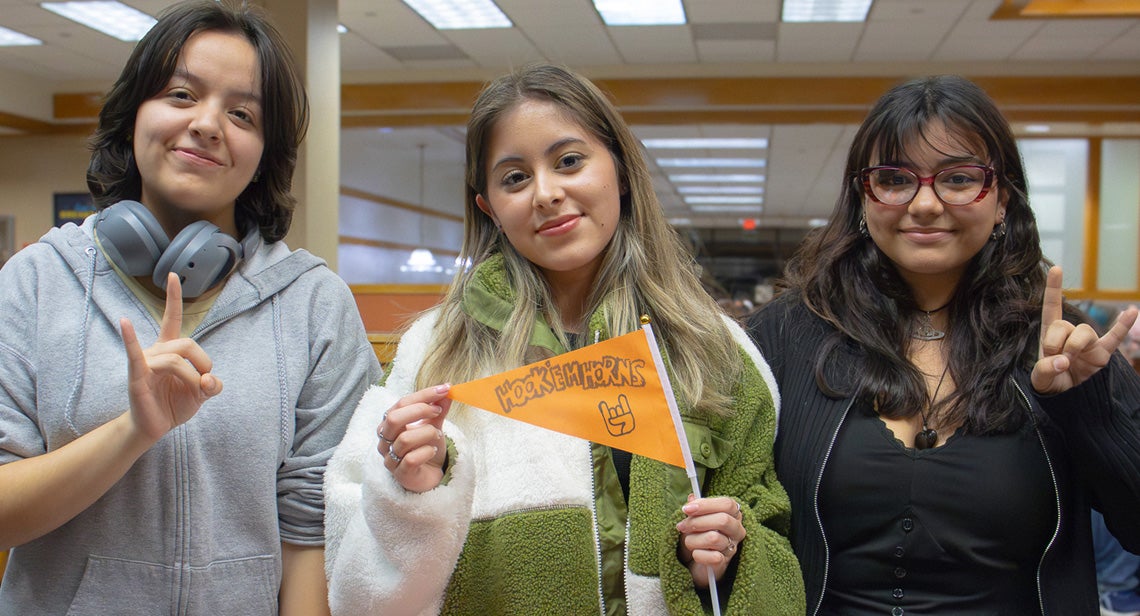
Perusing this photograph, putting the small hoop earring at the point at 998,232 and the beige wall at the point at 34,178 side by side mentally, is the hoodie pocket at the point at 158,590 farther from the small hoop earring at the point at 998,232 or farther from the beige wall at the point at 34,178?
the beige wall at the point at 34,178

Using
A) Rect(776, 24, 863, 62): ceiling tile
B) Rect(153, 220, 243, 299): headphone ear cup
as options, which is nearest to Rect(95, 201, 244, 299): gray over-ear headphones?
Rect(153, 220, 243, 299): headphone ear cup

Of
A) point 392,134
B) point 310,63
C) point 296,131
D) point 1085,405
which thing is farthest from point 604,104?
point 392,134

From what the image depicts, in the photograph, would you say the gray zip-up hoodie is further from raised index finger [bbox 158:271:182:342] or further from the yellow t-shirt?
raised index finger [bbox 158:271:182:342]

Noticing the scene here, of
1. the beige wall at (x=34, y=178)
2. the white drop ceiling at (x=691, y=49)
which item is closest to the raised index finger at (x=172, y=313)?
the white drop ceiling at (x=691, y=49)

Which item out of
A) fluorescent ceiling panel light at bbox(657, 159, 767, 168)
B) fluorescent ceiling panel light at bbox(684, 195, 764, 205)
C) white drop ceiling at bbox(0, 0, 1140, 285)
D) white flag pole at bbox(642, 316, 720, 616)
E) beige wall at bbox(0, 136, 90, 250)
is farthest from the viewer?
fluorescent ceiling panel light at bbox(684, 195, 764, 205)

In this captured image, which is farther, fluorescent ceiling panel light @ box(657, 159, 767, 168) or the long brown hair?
fluorescent ceiling panel light @ box(657, 159, 767, 168)

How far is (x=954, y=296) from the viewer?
1.63 metres

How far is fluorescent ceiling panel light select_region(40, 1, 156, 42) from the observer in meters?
6.38

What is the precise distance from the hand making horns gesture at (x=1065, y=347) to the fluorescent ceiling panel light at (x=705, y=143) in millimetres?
9114

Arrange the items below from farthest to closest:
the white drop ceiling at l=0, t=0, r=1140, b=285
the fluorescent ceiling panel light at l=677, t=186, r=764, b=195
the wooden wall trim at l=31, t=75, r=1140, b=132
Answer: the fluorescent ceiling panel light at l=677, t=186, r=764, b=195
the wooden wall trim at l=31, t=75, r=1140, b=132
the white drop ceiling at l=0, t=0, r=1140, b=285

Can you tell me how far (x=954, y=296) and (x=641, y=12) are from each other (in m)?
5.47

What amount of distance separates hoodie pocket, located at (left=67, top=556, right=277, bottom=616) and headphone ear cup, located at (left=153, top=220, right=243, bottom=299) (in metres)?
0.38

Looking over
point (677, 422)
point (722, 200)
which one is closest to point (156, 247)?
point (677, 422)

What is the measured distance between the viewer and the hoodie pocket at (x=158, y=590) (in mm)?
1154
